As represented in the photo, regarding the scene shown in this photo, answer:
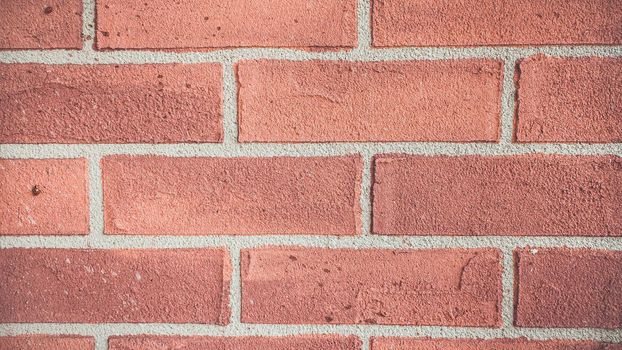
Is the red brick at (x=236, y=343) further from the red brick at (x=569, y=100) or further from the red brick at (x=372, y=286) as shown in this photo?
the red brick at (x=569, y=100)

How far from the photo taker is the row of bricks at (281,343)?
506mm

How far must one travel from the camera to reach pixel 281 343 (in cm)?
51

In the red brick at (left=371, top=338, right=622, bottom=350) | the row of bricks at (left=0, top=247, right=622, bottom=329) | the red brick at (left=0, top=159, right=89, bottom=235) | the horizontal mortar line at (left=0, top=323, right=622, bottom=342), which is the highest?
the red brick at (left=0, top=159, right=89, bottom=235)

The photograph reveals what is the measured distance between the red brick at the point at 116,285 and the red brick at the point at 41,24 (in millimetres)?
232

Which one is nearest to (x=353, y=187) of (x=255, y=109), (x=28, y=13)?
(x=255, y=109)

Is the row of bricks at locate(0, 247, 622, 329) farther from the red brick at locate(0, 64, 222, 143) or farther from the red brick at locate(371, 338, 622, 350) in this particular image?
the red brick at locate(0, 64, 222, 143)

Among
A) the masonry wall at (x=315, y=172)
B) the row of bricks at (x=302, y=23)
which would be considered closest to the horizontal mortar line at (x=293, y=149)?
the masonry wall at (x=315, y=172)

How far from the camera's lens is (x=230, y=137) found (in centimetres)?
49

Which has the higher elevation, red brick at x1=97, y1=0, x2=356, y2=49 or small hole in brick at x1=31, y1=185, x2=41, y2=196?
red brick at x1=97, y1=0, x2=356, y2=49

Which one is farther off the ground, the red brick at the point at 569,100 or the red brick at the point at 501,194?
the red brick at the point at 569,100

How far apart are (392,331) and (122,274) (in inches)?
12.5

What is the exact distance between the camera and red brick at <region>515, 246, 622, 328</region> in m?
0.49

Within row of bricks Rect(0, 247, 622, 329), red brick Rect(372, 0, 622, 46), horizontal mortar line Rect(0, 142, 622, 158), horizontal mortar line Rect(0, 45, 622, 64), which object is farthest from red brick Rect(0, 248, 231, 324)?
red brick Rect(372, 0, 622, 46)

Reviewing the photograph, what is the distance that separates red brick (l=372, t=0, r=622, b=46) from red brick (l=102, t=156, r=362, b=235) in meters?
0.15
